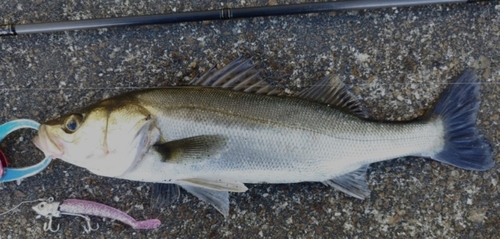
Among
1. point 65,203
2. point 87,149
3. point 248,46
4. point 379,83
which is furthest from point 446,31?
point 65,203

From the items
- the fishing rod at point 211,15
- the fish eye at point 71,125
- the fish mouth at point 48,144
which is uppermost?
the fishing rod at point 211,15

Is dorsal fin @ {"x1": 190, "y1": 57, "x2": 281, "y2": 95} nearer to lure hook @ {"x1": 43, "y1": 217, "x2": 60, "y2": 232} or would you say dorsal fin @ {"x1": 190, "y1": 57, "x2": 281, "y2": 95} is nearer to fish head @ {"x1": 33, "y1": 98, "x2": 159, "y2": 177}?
fish head @ {"x1": 33, "y1": 98, "x2": 159, "y2": 177}

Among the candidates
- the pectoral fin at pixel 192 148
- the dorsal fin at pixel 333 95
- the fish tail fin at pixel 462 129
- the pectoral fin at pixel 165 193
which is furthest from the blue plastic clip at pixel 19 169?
the fish tail fin at pixel 462 129

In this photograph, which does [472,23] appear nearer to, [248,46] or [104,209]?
[248,46]

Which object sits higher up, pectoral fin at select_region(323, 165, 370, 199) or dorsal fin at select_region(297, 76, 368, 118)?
dorsal fin at select_region(297, 76, 368, 118)

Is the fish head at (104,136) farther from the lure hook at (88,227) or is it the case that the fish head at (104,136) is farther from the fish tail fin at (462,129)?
the fish tail fin at (462,129)

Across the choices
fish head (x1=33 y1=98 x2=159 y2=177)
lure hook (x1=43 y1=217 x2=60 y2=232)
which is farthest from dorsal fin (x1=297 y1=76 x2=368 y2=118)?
lure hook (x1=43 y1=217 x2=60 y2=232)
